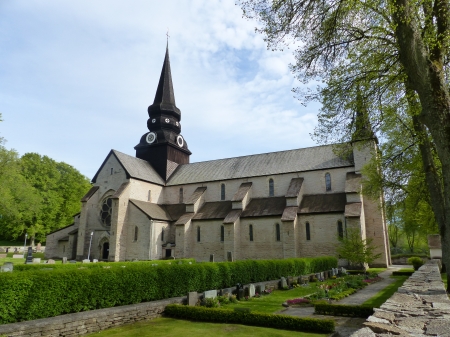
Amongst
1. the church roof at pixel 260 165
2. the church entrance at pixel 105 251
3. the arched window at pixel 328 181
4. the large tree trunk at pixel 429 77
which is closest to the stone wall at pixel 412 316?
the large tree trunk at pixel 429 77

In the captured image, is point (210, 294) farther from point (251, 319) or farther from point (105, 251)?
point (105, 251)

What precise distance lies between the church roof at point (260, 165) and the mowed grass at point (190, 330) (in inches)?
895

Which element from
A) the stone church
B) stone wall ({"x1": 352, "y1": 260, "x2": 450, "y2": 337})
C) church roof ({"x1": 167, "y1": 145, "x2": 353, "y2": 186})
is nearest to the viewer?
stone wall ({"x1": 352, "y1": 260, "x2": 450, "y2": 337})

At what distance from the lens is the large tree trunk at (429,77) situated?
732 cm

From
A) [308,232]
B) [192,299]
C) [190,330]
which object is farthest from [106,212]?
[190,330]

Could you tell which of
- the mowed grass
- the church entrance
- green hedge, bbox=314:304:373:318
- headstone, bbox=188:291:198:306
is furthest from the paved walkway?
the church entrance

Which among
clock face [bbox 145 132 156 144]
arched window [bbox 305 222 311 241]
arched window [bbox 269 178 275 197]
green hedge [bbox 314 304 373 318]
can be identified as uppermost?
clock face [bbox 145 132 156 144]

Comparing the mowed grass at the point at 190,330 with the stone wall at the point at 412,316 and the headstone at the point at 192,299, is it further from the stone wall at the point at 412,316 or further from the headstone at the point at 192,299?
the stone wall at the point at 412,316

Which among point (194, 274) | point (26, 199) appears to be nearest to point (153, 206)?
point (26, 199)

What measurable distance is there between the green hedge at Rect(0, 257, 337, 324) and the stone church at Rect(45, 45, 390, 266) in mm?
12049

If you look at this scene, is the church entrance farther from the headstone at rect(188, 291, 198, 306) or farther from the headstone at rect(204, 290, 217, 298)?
the headstone at rect(188, 291, 198, 306)

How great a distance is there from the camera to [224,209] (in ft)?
102

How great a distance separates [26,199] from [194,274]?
3424cm

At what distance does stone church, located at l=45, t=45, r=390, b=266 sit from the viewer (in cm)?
2606
